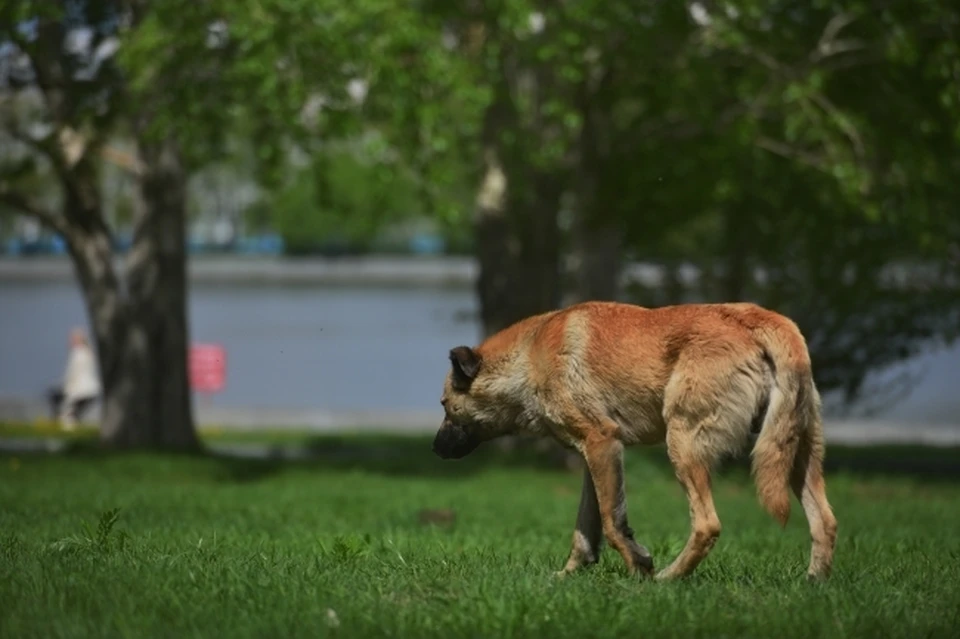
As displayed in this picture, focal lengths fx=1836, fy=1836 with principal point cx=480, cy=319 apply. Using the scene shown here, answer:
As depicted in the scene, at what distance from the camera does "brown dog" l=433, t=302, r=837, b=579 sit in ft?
28.7

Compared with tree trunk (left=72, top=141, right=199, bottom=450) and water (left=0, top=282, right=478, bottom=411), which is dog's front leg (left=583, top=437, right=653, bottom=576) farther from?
water (left=0, top=282, right=478, bottom=411)

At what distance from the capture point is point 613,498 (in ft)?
29.9

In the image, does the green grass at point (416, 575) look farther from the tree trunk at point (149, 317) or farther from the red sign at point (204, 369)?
the red sign at point (204, 369)

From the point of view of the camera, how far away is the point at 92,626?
7.11m

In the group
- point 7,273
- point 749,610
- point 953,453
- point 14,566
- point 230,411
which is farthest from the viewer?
point 7,273

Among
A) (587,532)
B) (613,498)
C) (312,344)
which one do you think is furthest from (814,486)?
(312,344)

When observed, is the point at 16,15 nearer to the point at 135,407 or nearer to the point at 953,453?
the point at 135,407

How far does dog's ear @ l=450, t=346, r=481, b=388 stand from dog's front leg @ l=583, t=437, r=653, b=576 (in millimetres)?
891

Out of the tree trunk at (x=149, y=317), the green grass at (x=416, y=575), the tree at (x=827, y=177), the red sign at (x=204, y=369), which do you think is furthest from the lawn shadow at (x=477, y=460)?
the red sign at (x=204, y=369)

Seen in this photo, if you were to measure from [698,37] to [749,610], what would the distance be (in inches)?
657

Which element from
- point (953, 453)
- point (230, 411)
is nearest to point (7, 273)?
point (230, 411)

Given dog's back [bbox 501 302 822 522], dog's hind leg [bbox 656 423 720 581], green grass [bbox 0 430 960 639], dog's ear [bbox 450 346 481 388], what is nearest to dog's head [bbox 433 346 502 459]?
dog's ear [bbox 450 346 481 388]

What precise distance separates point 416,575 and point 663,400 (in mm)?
1504

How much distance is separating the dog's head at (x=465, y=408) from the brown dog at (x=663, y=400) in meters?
0.01
